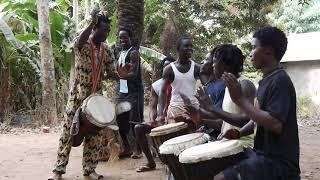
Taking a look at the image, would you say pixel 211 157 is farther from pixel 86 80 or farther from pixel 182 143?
pixel 86 80

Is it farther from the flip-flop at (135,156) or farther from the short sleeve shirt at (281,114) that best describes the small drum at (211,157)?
the flip-flop at (135,156)

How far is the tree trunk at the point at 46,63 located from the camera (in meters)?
10.4

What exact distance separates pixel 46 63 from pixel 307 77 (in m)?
11.9

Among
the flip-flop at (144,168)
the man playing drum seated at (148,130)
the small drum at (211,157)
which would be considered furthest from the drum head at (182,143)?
the flip-flop at (144,168)

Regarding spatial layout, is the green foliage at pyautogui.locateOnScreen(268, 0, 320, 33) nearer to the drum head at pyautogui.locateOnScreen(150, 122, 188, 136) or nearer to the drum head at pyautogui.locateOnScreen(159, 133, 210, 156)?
the drum head at pyautogui.locateOnScreen(150, 122, 188, 136)

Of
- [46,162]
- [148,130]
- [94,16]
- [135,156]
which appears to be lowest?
[46,162]

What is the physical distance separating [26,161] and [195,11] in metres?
11.2

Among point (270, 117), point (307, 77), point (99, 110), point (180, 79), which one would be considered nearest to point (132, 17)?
point (180, 79)

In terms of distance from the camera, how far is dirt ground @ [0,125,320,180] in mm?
5781

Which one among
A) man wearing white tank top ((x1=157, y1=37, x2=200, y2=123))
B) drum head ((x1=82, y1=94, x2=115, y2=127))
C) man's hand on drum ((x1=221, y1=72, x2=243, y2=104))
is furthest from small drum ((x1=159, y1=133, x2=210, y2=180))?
man wearing white tank top ((x1=157, y1=37, x2=200, y2=123))

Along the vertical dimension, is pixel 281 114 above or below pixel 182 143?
above

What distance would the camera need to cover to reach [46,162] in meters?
6.73

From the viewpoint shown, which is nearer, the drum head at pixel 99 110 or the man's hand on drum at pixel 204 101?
the man's hand on drum at pixel 204 101

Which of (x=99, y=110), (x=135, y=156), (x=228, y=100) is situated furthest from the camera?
(x=135, y=156)
